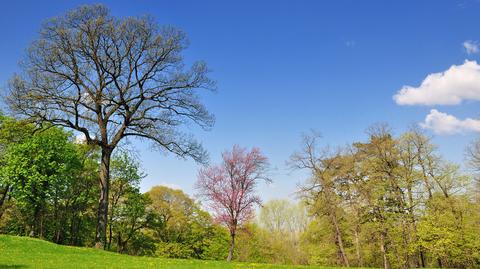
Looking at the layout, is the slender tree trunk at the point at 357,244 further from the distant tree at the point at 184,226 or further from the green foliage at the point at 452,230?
the distant tree at the point at 184,226

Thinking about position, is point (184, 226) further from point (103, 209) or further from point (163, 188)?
point (103, 209)

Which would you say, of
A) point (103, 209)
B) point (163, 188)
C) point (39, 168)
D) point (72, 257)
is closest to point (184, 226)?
point (163, 188)

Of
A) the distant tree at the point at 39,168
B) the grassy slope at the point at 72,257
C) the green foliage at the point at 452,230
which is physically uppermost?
the distant tree at the point at 39,168

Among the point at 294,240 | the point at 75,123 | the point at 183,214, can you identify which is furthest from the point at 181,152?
the point at 294,240

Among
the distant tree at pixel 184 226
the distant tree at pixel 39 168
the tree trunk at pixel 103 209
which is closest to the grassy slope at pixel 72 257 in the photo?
the tree trunk at pixel 103 209

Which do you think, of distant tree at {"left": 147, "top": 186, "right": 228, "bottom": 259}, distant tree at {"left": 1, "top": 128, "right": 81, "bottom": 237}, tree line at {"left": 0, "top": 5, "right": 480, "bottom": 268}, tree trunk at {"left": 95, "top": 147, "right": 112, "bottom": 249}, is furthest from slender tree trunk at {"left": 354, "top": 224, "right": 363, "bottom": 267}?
distant tree at {"left": 1, "top": 128, "right": 81, "bottom": 237}

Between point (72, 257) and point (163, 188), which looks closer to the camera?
point (72, 257)

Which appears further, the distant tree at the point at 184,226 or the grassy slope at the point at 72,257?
the distant tree at the point at 184,226

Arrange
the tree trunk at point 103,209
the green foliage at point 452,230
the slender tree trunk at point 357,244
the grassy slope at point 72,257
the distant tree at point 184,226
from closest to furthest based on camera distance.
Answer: the grassy slope at point 72,257 < the tree trunk at point 103,209 < the green foliage at point 452,230 < the slender tree trunk at point 357,244 < the distant tree at point 184,226

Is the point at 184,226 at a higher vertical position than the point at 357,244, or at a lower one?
higher

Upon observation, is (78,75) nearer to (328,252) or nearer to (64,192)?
(64,192)

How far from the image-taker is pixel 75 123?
24.6 meters

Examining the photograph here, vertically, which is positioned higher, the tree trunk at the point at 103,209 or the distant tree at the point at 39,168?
the distant tree at the point at 39,168

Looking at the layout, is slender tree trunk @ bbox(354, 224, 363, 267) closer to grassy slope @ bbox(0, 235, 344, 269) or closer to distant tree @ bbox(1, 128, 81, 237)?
grassy slope @ bbox(0, 235, 344, 269)
